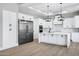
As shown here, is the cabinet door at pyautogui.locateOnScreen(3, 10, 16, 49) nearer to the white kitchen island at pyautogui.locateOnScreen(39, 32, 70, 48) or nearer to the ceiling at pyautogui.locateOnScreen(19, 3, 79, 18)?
the ceiling at pyautogui.locateOnScreen(19, 3, 79, 18)

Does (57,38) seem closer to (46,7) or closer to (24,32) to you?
(46,7)

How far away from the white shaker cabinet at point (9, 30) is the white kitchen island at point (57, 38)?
7.42ft

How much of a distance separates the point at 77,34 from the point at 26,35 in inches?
169

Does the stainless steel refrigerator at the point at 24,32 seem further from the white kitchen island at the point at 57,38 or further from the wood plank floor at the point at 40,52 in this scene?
the wood plank floor at the point at 40,52

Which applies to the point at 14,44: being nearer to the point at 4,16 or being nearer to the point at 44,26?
the point at 4,16

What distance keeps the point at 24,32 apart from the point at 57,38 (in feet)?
8.33

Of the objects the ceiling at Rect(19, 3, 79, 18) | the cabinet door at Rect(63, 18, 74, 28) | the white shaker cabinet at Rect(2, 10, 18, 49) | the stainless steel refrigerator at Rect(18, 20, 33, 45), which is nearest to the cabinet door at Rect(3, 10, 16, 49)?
the white shaker cabinet at Rect(2, 10, 18, 49)

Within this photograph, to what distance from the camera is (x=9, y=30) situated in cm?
510

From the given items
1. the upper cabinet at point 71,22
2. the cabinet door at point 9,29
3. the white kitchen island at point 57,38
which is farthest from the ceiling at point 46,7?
the white kitchen island at point 57,38

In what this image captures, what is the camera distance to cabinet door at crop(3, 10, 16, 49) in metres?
4.84

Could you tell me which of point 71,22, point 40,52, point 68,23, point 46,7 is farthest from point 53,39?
point 71,22

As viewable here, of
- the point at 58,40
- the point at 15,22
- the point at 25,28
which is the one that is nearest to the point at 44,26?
the point at 25,28

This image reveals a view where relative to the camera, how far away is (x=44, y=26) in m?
10.3

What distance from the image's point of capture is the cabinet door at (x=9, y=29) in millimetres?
4836
